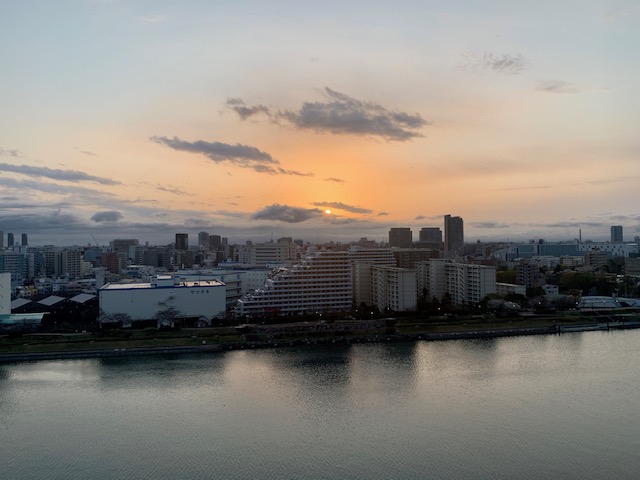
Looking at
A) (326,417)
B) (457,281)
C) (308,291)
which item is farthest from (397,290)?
(326,417)

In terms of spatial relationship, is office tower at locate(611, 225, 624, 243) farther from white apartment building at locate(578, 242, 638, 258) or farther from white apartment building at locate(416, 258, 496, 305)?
white apartment building at locate(416, 258, 496, 305)

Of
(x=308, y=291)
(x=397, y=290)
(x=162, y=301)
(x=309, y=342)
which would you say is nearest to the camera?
(x=309, y=342)

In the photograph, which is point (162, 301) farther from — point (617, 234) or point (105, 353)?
point (617, 234)

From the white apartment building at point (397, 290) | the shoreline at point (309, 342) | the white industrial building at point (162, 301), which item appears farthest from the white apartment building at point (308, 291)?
the shoreline at point (309, 342)

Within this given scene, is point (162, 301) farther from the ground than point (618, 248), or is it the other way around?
point (618, 248)

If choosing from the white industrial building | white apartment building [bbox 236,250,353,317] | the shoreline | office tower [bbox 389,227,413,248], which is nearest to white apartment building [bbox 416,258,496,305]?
the shoreline

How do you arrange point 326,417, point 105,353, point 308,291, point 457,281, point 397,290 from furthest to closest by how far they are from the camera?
point 457,281 < point 397,290 < point 308,291 < point 105,353 < point 326,417
